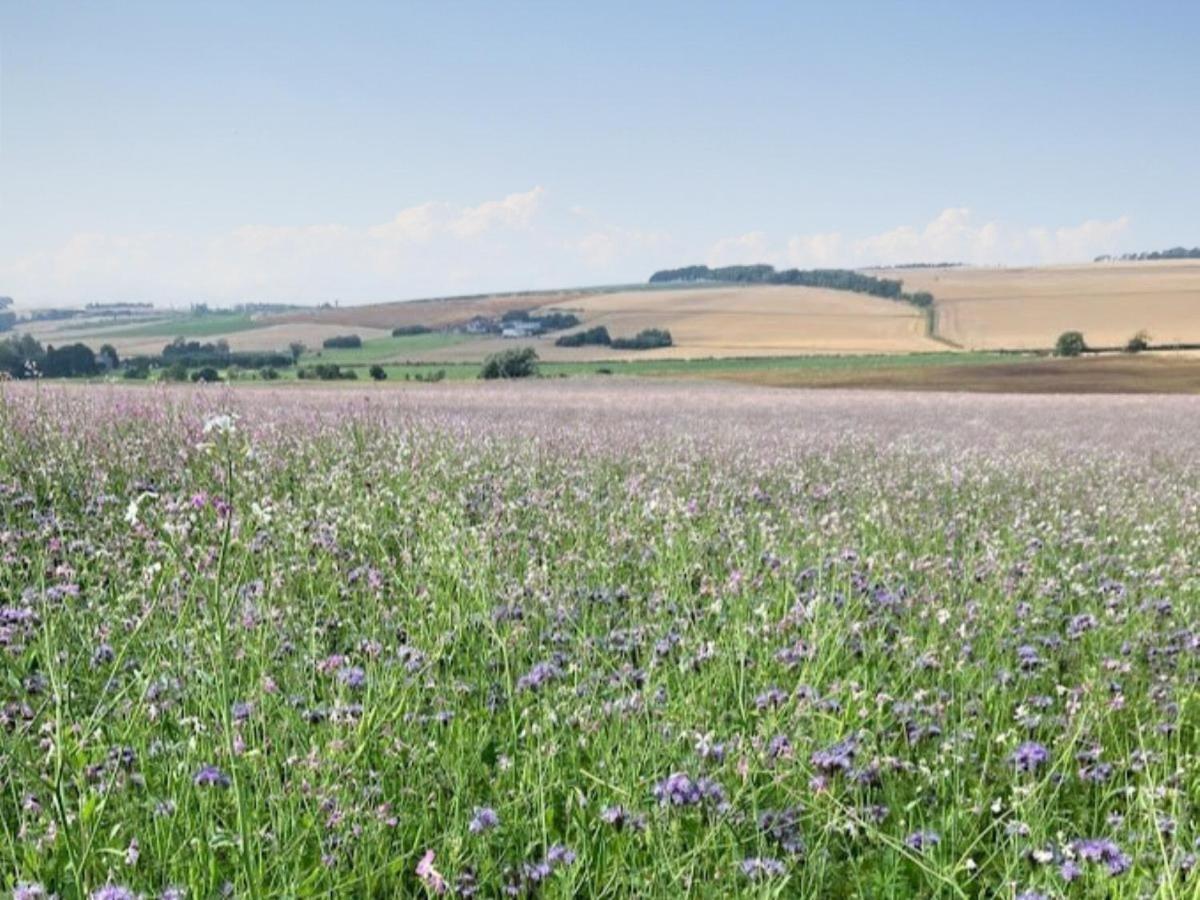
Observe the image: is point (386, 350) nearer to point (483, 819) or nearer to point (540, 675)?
point (540, 675)

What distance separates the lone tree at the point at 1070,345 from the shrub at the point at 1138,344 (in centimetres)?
221

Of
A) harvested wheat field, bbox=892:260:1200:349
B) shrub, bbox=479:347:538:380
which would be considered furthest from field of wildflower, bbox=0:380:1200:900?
harvested wheat field, bbox=892:260:1200:349

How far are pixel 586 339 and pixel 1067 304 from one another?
35558 millimetres

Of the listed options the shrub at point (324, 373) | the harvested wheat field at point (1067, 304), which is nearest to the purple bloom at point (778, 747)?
the shrub at point (324, 373)

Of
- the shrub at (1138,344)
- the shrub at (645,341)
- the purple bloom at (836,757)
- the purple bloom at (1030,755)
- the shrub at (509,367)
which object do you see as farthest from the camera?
the shrub at (645,341)

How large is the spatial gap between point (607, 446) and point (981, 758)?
592cm

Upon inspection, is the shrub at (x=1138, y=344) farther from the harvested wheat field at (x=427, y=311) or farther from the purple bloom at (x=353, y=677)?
the purple bloom at (x=353, y=677)

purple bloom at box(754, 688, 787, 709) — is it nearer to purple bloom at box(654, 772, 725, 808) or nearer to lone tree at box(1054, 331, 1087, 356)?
purple bloom at box(654, 772, 725, 808)

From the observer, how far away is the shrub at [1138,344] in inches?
2110

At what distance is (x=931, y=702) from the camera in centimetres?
342

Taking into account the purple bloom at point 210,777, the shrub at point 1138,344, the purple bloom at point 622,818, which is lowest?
the purple bloom at point 622,818

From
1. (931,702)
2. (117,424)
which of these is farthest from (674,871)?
(117,424)

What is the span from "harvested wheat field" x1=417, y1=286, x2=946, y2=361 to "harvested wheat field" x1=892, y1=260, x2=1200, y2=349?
4.01 metres

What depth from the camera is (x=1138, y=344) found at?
5381 cm
